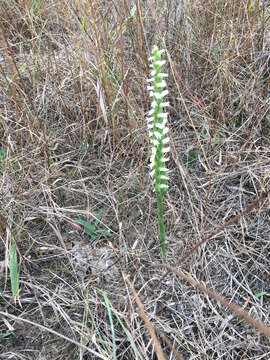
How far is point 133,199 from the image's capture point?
2.27 m

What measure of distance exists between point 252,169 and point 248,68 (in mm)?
930

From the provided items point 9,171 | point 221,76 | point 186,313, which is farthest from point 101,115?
point 186,313

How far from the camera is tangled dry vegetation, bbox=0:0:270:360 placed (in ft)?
5.81

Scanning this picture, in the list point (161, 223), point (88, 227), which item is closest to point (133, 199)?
point (88, 227)

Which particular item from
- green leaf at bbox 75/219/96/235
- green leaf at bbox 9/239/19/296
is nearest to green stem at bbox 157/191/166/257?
green leaf at bbox 75/219/96/235

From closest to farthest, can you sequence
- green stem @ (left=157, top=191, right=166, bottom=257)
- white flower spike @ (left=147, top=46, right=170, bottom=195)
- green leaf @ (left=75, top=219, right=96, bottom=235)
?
white flower spike @ (left=147, top=46, right=170, bottom=195)
green stem @ (left=157, top=191, right=166, bottom=257)
green leaf @ (left=75, top=219, right=96, bottom=235)

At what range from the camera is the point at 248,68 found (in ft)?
8.87

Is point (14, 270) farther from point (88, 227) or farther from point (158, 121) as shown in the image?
point (158, 121)

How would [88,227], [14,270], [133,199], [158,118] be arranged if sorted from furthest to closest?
[133,199], [88,227], [14,270], [158,118]

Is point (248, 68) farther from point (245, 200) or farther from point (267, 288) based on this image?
point (267, 288)

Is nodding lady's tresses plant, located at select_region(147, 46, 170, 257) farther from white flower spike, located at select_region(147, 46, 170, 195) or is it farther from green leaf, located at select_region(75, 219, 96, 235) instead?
green leaf, located at select_region(75, 219, 96, 235)

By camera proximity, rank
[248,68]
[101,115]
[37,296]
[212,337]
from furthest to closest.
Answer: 1. [248,68]
2. [101,115]
3. [37,296]
4. [212,337]

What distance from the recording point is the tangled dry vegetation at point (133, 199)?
1.77m

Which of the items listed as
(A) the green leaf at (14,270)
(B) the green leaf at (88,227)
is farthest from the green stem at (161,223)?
(A) the green leaf at (14,270)
